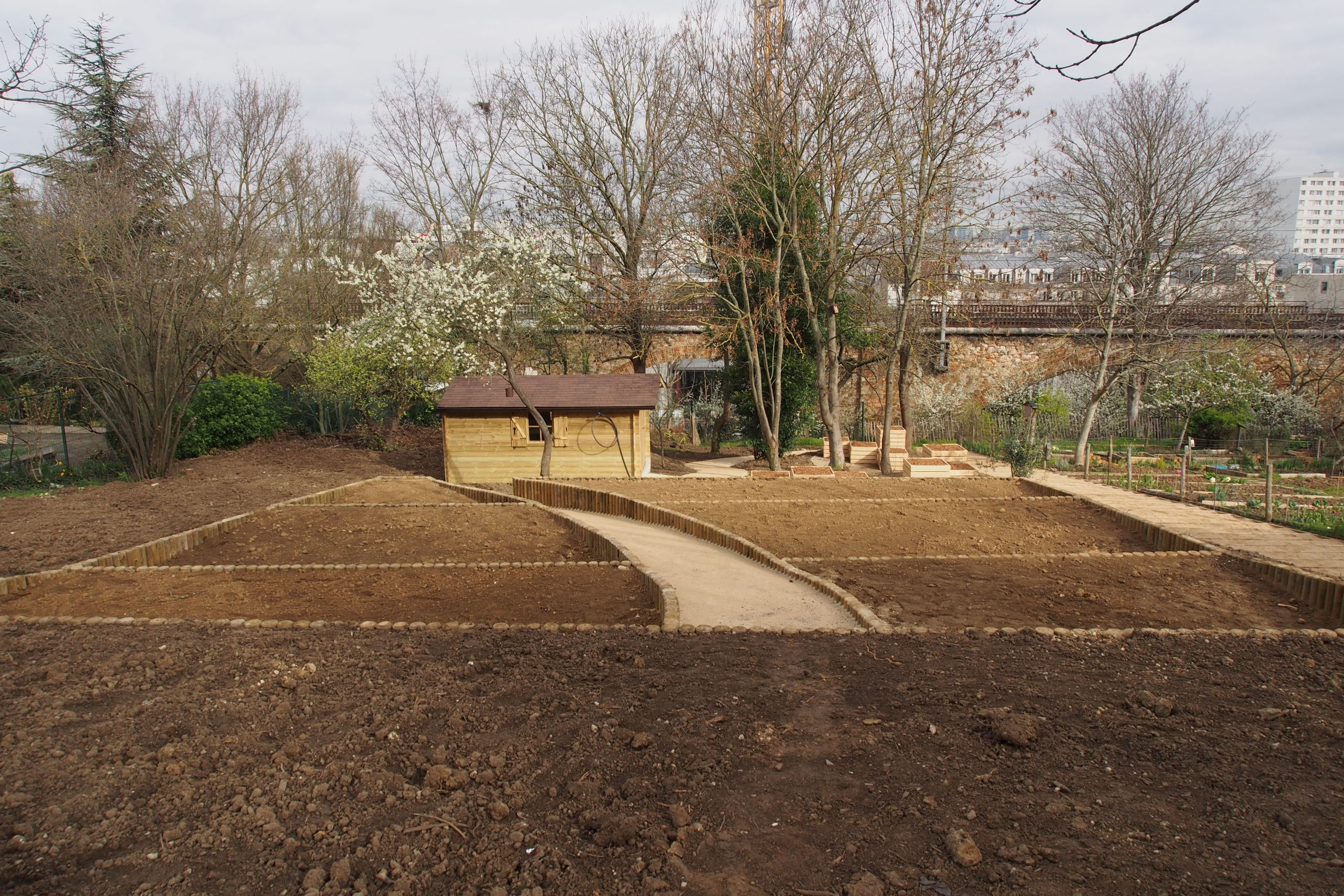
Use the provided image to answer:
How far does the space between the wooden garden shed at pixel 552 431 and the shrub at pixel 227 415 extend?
6570 mm

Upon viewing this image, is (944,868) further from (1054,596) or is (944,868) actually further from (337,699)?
(1054,596)

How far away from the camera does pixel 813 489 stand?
13391 millimetres

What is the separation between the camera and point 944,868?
264cm

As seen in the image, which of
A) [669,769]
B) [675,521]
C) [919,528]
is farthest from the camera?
[675,521]

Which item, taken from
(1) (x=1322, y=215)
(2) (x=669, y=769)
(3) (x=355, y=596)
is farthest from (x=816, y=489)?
(1) (x=1322, y=215)

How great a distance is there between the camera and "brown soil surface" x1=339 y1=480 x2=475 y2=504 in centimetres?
1292

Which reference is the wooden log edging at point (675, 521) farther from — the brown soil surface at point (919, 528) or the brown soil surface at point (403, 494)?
the brown soil surface at point (403, 494)

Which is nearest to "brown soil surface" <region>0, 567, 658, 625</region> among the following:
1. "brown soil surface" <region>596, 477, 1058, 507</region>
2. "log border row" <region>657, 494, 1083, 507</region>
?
"log border row" <region>657, 494, 1083, 507</region>

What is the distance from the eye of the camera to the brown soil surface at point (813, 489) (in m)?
12.5

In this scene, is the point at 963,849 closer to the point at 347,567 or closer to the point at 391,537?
the point at 347,567

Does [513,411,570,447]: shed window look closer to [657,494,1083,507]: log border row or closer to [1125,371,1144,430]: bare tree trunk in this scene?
[657,494,1083,507]: log border row

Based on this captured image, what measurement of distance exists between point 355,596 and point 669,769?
435 centimetres

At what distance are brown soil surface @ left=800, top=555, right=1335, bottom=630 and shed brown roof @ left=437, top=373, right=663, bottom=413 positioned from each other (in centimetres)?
940

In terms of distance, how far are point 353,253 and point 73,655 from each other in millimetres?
25026
